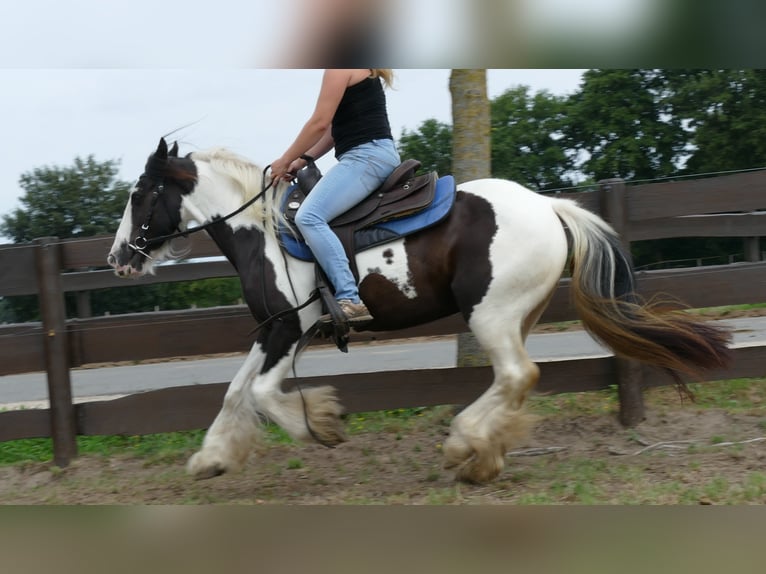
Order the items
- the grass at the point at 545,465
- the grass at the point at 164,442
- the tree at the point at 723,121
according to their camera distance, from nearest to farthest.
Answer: the grass at the point at 545,465 < the grass at the point at 164,442 < the tree at the point at 723,121

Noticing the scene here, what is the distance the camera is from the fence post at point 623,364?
5414 mm

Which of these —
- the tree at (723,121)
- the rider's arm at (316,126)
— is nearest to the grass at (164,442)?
the rider's arm at (316,126)

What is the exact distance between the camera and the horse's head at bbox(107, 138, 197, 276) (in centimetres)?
487

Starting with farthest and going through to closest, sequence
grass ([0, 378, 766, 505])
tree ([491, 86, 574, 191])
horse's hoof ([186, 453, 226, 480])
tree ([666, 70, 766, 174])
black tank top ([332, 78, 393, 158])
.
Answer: tree ([666, 70, 766, 174]) → tree ([491, 86, 574, 191]) → horse's hoof ([186, 453, 226, 480]) → black tank top ([332, 78, 393, 158]) → grass ([0, 378, 766, 505])

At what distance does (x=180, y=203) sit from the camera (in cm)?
496

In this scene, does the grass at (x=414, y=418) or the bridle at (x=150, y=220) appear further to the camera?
the grass at (x=414, y=418)

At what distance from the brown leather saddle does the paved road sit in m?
5.81

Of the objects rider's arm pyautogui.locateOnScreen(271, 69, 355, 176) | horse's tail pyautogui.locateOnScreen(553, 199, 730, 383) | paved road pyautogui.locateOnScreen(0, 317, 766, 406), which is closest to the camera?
rider's arm pyautogui.locateOnScreen(271, 69, 355, 176)

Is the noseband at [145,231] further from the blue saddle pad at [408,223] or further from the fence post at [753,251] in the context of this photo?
the fence post at [753,251]

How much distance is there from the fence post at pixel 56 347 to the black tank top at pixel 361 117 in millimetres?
2294

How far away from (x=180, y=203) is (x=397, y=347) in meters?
8.91

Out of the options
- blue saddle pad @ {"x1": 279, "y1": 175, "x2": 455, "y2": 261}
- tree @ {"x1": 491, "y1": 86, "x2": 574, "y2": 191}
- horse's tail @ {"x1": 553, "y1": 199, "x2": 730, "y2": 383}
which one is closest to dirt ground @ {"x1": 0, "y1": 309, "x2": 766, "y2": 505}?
horse's tail @ {"x1": 553, "y1": 199, "x2": 730, "y2": 383}

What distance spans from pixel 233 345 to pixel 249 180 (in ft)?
4.17

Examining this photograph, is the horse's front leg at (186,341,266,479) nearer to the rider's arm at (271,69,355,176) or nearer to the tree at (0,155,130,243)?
the rider's arm at (271,69,355,176)
